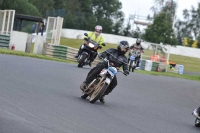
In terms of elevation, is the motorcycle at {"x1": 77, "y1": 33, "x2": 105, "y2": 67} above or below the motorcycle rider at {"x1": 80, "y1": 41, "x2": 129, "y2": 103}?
below

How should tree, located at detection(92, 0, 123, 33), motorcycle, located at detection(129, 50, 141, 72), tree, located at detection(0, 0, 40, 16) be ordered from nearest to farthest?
motorcycle, located at detection(129, 50, 141, 72) < tree, located at detection(0, 0, 40, 16) < tree, located at detection(92, 0, 123, 33)

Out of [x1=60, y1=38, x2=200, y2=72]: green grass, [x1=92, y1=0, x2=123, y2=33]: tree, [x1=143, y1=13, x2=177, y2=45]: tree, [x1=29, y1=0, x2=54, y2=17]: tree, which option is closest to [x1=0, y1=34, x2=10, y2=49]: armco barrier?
[x1=60, y1=38, x2=200, y2=72]: green grass

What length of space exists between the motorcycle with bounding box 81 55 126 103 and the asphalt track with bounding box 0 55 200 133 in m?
0.23

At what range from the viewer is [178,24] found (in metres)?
99.8

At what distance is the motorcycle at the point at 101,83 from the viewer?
Answer: 42.4ft

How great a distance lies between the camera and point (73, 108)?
11.4 meters

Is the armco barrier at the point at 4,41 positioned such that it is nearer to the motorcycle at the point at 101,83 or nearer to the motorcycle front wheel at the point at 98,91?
the motorcycle at the point at 101,83

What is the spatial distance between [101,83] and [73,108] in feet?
6.10

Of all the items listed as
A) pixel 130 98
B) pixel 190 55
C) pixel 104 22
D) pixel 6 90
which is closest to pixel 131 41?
pixel 190 55

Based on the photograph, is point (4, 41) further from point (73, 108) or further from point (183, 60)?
point (183, 60)

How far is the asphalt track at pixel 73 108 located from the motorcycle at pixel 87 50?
342 cm

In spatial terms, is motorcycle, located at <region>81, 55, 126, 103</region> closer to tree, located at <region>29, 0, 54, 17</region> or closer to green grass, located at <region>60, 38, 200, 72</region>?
green grass, located at <region>60, 38, 200, 72</region>

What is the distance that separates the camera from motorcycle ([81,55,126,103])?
42.4ft

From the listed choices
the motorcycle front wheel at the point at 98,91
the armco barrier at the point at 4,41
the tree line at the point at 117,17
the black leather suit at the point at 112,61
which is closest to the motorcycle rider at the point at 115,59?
the black leather suit at the point at 112,61
